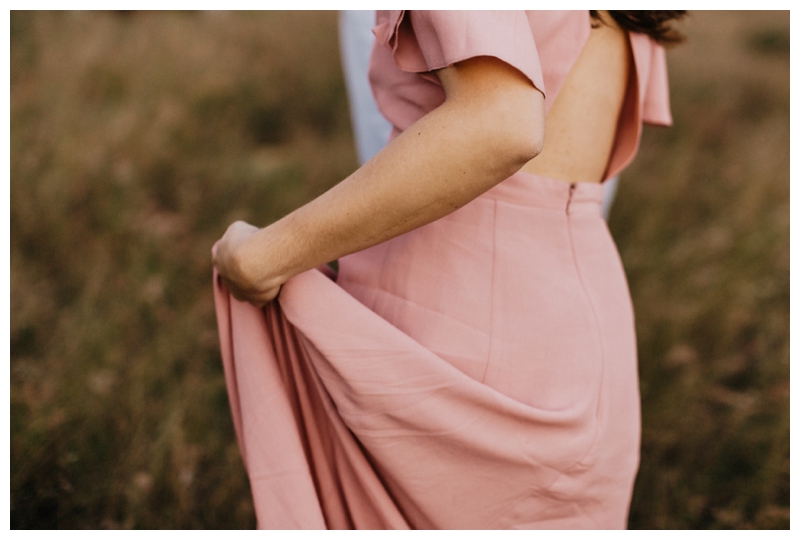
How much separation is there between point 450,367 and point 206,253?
265cm

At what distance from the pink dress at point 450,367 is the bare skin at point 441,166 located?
2.7 inches

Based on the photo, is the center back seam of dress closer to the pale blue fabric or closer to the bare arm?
the bare arm

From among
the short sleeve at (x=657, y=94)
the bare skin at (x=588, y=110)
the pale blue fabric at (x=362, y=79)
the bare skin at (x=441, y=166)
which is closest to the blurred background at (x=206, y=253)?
the short sleeve at (x=657, y=94)

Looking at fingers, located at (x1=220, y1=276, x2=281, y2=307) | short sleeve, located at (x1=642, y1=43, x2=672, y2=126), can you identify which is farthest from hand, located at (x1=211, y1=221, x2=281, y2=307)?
short sleeve, located at (x1=642, y1=43, x2=672, y2=126)

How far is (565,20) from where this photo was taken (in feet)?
3.16

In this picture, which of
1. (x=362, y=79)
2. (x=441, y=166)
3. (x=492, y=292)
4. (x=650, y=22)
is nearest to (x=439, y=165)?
(x=441, y=166)

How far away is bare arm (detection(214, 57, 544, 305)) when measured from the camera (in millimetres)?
805

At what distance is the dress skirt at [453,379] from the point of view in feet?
3.22

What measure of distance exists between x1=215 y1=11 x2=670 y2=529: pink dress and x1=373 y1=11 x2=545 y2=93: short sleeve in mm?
41

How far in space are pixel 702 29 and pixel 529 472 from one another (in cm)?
721

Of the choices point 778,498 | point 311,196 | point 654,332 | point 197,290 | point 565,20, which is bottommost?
point 778,498

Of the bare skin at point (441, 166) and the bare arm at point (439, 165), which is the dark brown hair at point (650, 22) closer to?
the bare skin at point (441, 166)

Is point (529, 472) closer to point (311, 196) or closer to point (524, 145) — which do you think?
point (524, 145)
